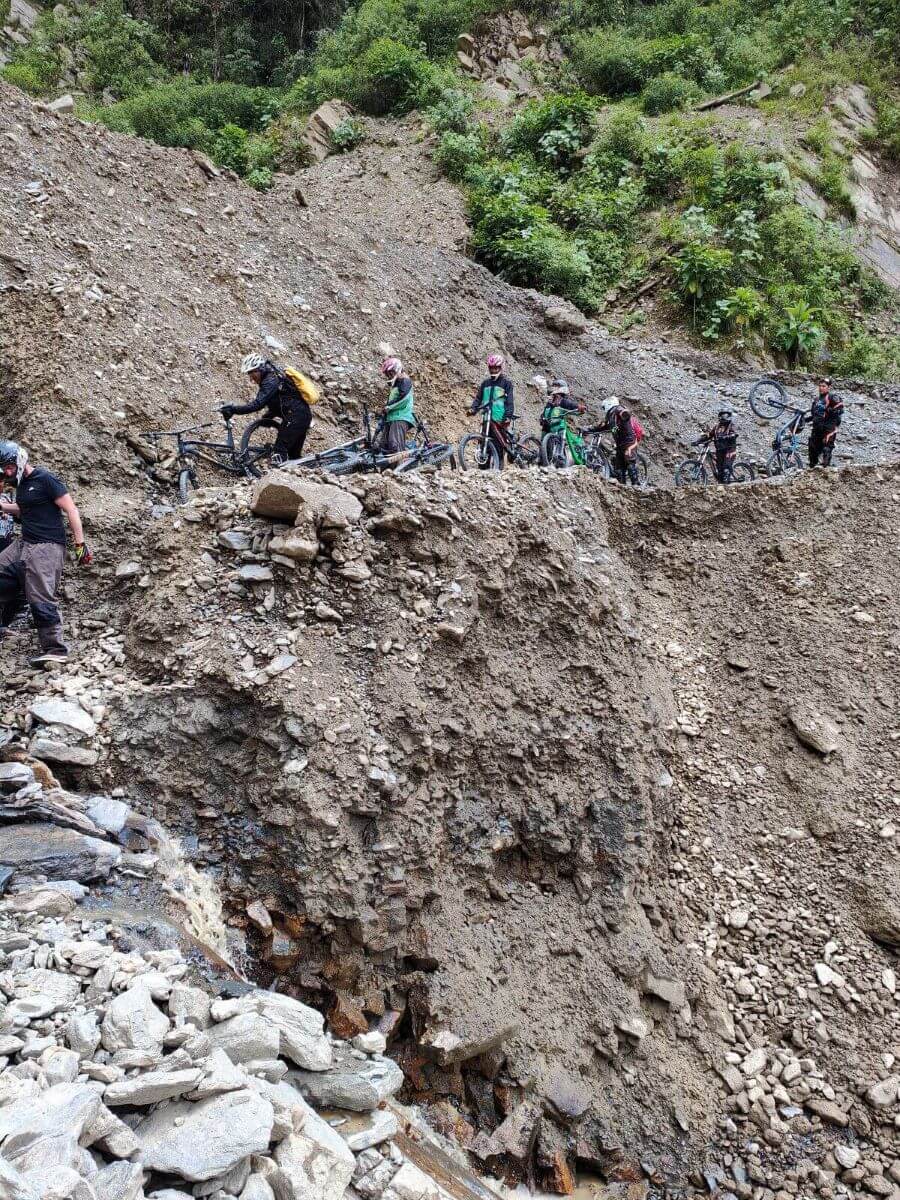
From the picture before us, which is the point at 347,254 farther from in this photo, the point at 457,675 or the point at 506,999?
the point at 506,999

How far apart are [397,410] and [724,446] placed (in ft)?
23.6

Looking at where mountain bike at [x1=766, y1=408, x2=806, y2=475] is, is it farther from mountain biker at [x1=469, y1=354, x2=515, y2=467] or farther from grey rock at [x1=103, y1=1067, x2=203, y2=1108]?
grey rock at [x1=103, y1=1067, x2=203, y2=1108]

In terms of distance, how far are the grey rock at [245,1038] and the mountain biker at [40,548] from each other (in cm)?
400

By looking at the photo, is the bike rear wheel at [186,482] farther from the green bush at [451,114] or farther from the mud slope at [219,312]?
the green bush at [451,114]

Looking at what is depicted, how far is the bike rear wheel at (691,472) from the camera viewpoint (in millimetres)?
14727

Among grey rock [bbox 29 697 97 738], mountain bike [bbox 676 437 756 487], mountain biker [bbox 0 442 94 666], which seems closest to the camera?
grey rock [bbox 29 697 97 738]

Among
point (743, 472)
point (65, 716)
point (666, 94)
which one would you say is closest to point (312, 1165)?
point (65, 716)

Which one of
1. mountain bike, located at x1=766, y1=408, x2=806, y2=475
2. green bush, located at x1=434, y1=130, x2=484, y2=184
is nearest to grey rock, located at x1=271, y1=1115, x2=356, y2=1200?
mountain bike, located at x1=766, y1=408, x2=806, y2=475

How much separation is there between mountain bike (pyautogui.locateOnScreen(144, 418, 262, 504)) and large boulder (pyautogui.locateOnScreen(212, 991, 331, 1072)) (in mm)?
6050

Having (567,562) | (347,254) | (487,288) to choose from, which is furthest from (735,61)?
(567,562)

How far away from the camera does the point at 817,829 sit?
8.91 m

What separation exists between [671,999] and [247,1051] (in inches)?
193

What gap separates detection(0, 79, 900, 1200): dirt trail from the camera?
254 inches

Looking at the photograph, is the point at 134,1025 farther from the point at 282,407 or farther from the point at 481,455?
the point at 481,455
